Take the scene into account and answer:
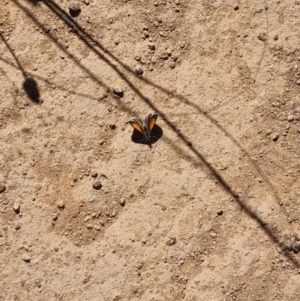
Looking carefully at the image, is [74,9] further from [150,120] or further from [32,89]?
[150,120]

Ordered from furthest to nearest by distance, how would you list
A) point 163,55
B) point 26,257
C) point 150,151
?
point 163,55 < point 150,151 < point 26,257

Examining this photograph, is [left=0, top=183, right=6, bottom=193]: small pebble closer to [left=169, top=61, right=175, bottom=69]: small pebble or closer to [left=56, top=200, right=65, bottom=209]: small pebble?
[left=56, top=200, right=65, bottom=209]: small pebble

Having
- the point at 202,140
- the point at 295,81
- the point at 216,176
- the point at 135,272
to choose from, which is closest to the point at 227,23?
the point at 295,81

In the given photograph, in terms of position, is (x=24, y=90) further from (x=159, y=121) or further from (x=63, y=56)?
(x=159, y=121)

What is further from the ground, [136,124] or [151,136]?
[136,124]

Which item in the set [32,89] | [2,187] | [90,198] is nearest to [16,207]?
[2,187]

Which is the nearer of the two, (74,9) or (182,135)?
(182,135)

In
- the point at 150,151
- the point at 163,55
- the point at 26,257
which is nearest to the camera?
the point at 26,257
